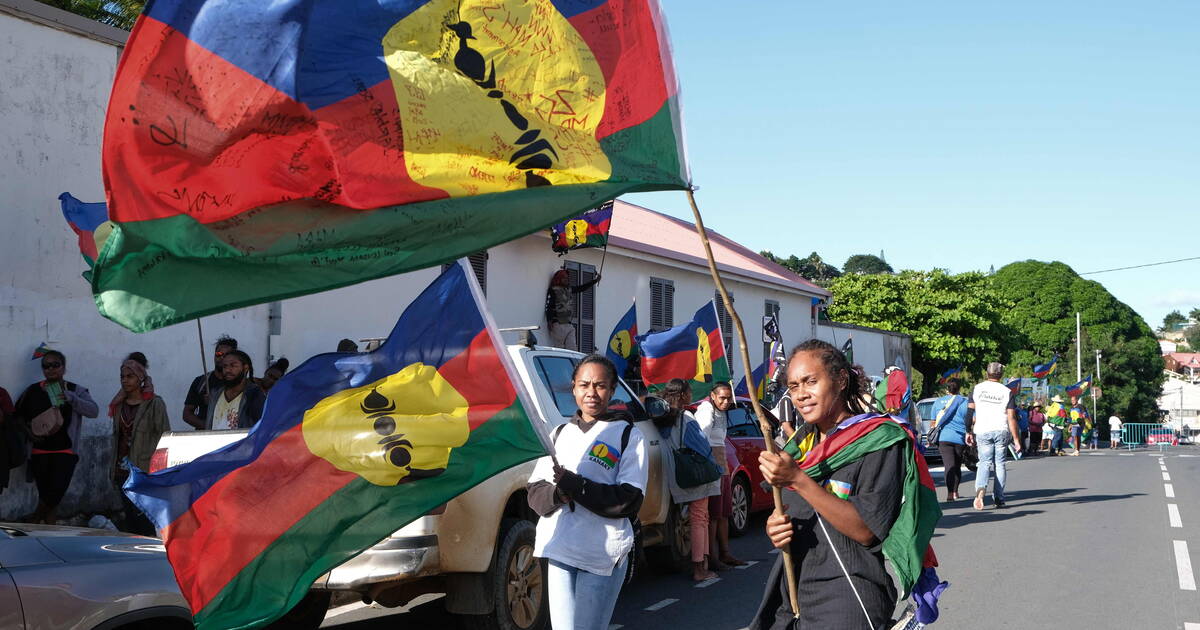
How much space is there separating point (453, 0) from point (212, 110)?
86 centimetres

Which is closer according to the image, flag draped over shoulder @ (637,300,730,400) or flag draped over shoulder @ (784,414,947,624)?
flag draped over shoulder @ (784,414,947,624)

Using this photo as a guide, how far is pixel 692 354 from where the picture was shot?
1230 cm

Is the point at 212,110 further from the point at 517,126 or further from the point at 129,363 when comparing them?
the point at 129,363

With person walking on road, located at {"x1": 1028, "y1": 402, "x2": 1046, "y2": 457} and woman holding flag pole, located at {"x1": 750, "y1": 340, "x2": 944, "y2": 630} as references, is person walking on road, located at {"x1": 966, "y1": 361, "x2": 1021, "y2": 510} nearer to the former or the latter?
woman holding flag pole, located at {"x1": 750, "y1": 340, "x2": 944, "y2": 630}

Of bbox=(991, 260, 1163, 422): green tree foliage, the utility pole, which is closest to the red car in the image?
the utility pole

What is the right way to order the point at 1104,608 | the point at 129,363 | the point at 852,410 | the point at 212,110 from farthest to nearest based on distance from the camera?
the point at 129,363 → the point at 1104,608 → the point at 852,410 → the point at 212,110

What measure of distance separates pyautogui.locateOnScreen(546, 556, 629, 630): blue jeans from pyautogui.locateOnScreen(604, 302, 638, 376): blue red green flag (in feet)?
35.2

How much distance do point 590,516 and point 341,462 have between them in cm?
104

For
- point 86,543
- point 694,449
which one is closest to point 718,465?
point 694,449

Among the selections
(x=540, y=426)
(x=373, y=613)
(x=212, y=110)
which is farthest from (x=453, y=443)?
(x=373, y=613)

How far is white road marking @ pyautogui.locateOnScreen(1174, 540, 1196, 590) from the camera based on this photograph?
9078mm

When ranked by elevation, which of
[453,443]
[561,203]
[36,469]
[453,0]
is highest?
[453,0]

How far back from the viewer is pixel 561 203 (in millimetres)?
3426

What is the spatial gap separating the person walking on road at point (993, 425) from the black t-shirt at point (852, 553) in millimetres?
10639
